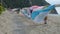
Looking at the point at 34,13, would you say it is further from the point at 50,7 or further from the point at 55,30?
the point at 55,30

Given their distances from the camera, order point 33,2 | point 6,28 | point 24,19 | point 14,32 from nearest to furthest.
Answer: point 14,32
point 6,28
point 24,19
point 33,2

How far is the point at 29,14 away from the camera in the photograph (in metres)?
4.66

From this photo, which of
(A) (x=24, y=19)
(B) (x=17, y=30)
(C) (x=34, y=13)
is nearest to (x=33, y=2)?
(A) (x=24, y=19)

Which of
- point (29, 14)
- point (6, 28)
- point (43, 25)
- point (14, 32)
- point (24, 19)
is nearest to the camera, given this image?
point (14, 32)

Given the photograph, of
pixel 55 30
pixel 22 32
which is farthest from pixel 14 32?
pixel 55 30

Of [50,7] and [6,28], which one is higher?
[50,7]

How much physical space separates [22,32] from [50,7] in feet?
2.93

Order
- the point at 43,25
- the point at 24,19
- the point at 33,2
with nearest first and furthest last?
the point at 43,25 → the point at 24,19 → the point at 33,2

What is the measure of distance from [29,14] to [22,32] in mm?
941

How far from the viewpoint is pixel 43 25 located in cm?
433

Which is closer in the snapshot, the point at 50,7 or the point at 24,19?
the point at 50,7

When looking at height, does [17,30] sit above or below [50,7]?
below

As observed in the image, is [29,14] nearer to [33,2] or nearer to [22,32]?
[22,32]

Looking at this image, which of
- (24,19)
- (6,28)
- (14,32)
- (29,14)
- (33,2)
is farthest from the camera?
(33,2)
